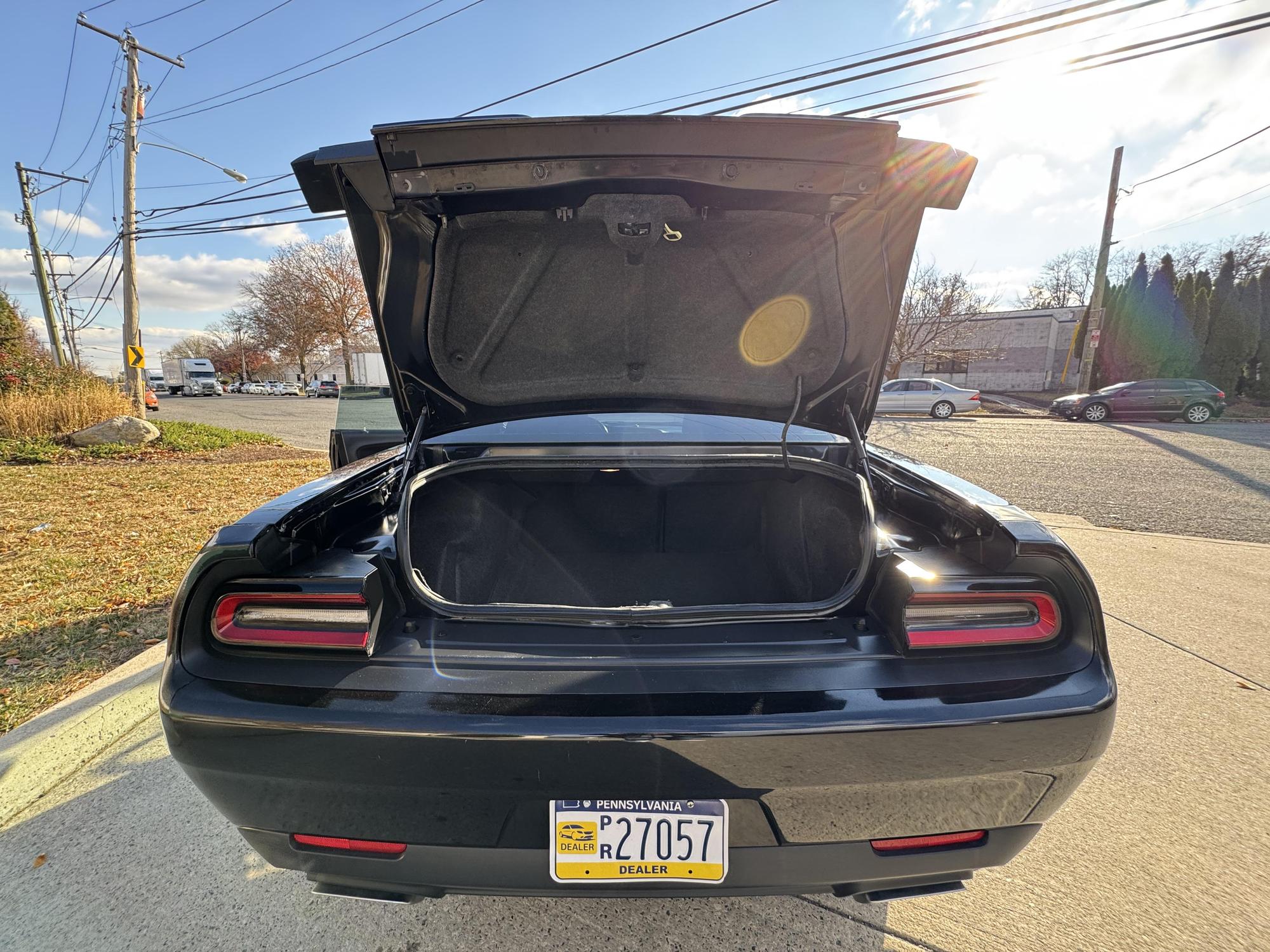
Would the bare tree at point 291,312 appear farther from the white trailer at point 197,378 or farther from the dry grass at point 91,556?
the dry grass at point 91,556

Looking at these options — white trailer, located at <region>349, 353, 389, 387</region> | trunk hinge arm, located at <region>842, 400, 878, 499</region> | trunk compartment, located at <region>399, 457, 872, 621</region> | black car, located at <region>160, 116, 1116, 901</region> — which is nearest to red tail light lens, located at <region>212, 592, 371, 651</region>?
black car, located at <region>160, 116, 1116, 901</region>

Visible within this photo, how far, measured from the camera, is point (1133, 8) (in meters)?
5.39

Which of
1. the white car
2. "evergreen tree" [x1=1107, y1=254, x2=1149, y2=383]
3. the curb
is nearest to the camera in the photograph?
the curb

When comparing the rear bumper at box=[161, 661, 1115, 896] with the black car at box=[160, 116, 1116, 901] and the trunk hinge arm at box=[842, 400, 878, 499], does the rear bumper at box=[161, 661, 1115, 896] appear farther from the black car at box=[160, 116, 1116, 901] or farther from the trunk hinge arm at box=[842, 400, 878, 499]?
the trunk hinge arm at box=[842, 400, 878, 499]

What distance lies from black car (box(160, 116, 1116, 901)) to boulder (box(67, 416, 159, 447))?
1081 cm

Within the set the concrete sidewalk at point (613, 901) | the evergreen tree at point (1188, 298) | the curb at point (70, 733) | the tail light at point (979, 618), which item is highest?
the evergreen tree at point (1188, 298)

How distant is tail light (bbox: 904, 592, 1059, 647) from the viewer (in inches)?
48.0

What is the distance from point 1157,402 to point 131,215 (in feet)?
90.2

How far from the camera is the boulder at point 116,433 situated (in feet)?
30.6

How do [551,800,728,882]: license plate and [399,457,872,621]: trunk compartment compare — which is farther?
[399,457,872,621]: trunk compartment

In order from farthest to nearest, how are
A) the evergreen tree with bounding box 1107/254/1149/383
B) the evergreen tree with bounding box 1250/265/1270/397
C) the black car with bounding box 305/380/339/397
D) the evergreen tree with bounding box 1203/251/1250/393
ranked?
the black car with bounding box 305/380/339/397 → the evergreen tree with bounding box 1107/254/1149/383 → the evergreen tree with bounding box 1250/265/1270/397 → the evergreen tree with bounding box 1203/251/1250/393

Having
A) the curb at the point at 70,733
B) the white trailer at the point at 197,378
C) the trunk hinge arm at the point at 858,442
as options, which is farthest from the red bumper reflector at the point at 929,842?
the white trailer at the point at 197,378

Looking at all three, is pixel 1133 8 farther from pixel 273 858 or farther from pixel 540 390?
pixel 273 858

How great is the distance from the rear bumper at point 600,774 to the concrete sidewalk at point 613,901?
426 millimetres
